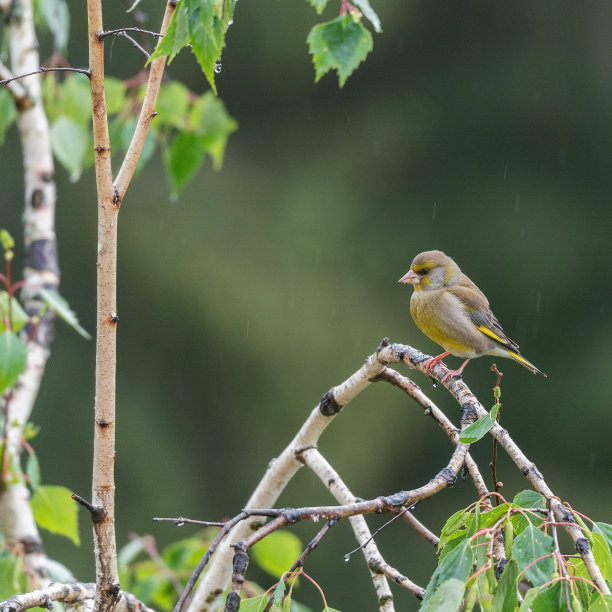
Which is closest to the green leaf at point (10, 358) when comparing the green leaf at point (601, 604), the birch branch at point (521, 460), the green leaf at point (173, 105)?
the birch branch at point (521, 460)

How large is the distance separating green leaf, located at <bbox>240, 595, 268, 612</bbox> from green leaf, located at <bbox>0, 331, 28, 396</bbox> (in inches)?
42.5

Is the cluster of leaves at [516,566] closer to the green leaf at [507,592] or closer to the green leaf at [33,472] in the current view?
the green leaf at [507,592]

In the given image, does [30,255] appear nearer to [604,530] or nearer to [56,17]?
[56,17]

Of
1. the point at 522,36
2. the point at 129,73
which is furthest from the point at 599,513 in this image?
the point at 129,73

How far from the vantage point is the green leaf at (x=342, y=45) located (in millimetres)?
1514

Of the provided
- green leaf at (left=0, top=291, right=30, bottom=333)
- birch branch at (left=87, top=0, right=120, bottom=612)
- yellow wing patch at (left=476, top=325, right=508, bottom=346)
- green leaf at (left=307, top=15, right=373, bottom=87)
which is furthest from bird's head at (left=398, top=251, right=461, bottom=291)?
birch branch at (left=87, top=0, right=120, bottom=612)

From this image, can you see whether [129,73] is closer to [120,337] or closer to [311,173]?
[311,173]

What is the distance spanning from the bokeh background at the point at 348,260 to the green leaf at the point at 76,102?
4.74 meters

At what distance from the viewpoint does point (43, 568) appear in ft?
7.09

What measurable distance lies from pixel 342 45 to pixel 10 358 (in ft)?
3.22

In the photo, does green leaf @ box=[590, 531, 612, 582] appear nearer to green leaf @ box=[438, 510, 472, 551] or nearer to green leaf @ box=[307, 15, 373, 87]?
green leaf @ box=[438, 510, 472, 551]

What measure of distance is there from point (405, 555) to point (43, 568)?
18.2ft

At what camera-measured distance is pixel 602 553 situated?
3.24 feet

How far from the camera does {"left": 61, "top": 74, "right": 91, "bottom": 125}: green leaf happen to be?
2.80m
